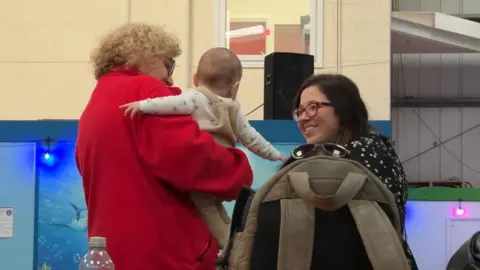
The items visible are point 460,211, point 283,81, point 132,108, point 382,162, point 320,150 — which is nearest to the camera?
point 320,150

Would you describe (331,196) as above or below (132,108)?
below

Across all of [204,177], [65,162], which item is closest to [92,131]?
[204,177]

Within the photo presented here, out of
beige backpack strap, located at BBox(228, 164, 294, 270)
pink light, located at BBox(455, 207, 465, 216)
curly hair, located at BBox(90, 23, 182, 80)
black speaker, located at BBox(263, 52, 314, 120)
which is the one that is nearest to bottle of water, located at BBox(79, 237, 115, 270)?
beige backpack strap, located at BBox(228, 164, 294, 270)

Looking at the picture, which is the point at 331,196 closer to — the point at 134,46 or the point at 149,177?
the point at 149,177

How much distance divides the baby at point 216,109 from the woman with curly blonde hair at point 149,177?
0.10 feet

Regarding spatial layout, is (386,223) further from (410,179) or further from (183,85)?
(410,179)

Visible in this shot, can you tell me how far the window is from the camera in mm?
7000

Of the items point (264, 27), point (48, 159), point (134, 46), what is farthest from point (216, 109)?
point (264, 27)

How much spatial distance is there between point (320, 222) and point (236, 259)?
7.5 inches

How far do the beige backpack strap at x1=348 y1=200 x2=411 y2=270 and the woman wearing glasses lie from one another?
17 centimetres

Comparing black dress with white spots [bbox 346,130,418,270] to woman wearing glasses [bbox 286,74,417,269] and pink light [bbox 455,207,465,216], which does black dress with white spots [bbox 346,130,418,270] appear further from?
pink light [bbox 455,207,465,216]

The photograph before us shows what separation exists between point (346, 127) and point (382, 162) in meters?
0.13

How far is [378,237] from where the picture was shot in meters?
1.45

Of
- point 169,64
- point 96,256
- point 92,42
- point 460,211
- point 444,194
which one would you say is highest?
point 92,42
